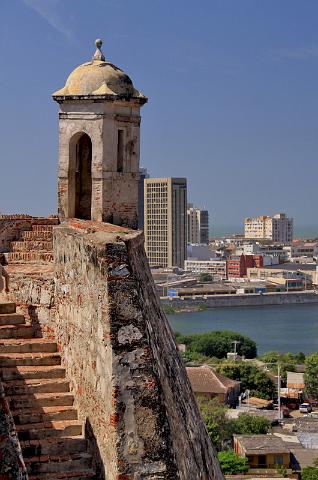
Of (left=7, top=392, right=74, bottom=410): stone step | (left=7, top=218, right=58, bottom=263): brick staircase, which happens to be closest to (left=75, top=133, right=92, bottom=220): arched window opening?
(left=7, top=218, right=58, bottom=263): brick staircase

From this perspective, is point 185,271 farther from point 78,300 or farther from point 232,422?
point 78,300

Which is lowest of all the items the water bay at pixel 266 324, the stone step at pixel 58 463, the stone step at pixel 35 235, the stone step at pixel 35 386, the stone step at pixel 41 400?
the water bay at pixel 266 324

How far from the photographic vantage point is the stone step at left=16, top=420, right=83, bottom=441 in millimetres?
4570

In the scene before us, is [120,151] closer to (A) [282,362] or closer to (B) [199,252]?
(A) [282,362]

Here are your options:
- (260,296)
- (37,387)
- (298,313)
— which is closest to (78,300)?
(37,387)

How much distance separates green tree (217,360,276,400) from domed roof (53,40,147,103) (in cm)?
3393

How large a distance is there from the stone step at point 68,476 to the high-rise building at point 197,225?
14655 centimetres

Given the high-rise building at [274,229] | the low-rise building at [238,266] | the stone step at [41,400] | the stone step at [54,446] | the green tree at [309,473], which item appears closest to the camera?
the stone step at [54,446]

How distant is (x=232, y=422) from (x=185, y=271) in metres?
88.5

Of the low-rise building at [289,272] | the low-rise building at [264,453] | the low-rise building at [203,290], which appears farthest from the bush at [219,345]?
the low-rise building at [289,272]

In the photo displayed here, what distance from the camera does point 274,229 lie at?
6417 inches

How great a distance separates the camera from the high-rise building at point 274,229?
163000 millimetres

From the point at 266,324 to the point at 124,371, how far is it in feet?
256

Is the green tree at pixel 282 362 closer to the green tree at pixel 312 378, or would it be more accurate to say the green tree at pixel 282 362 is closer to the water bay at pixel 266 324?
the green tree at pixel 312 378
